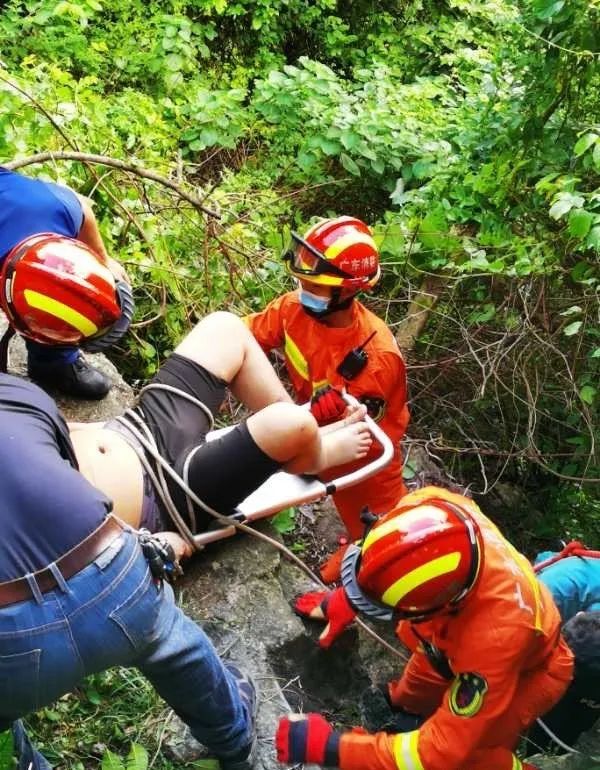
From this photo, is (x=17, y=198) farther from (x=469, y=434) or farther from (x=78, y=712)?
(x=469, y=434)

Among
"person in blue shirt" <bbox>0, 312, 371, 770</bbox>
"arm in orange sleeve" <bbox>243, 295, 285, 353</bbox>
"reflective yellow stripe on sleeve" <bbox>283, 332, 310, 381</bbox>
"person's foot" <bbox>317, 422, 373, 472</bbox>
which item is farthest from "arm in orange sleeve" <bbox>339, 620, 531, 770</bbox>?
"arm in orange sleeve" <bbox>243, 295, 285, 353</bbox>

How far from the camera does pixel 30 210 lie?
8.82ft

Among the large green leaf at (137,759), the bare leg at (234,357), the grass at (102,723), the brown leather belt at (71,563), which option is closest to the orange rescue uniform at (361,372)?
the bare leg at (234,357)

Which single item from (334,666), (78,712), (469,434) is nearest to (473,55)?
(469,434)

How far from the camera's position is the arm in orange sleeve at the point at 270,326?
344 cm

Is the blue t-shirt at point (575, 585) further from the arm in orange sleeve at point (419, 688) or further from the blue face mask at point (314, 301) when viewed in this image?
the blue face mask at point (314, 301)

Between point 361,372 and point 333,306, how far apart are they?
0.33 metres

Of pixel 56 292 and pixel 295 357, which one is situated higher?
pixel 56 292

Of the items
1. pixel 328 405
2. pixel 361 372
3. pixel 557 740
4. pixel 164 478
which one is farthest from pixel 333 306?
pixel 557 740

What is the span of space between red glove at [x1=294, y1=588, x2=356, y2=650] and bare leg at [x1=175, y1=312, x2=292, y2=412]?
86 centimetres

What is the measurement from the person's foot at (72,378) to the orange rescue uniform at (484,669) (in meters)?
1.61

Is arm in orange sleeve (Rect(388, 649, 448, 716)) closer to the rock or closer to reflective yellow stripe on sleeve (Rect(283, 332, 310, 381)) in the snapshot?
reflective yellow stripe on sleeve (Rect(283, 332, 310, 381))

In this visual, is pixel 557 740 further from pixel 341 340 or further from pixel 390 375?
pixel 341 340

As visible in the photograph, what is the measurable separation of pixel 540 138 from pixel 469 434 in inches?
72.3
